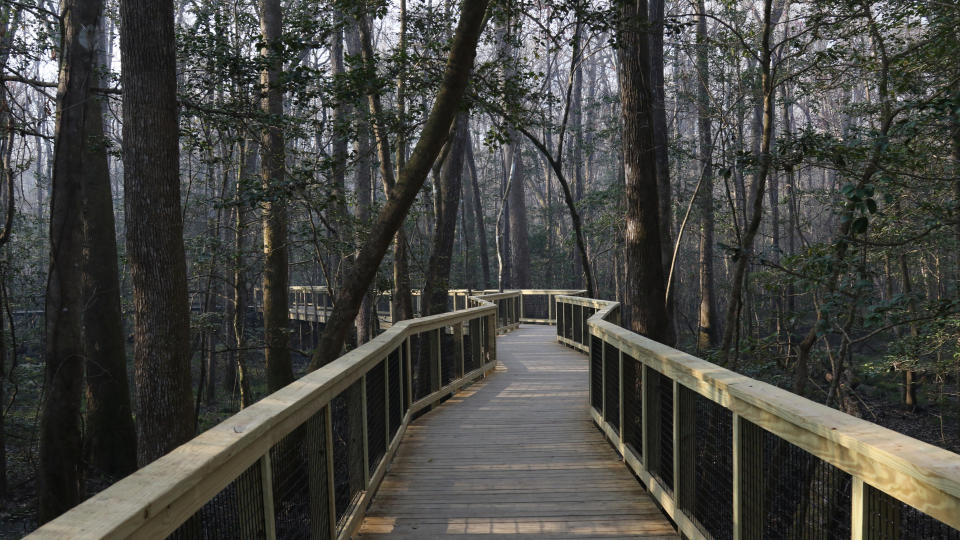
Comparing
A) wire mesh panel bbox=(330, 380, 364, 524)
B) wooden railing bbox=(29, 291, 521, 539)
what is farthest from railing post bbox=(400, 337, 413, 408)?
wire mesh panel bbox=(330, 380, 364, 524)

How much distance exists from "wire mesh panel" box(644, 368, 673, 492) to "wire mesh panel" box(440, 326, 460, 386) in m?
3.69

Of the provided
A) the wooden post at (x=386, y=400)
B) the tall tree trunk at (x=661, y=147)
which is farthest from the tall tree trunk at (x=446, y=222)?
the wooden post at (x=386, y=400)

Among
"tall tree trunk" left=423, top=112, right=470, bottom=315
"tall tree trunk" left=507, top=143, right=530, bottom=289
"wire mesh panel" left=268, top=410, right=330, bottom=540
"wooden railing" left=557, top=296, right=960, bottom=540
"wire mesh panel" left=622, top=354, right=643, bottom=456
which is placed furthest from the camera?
"tall tree trunk" left=507, top=143, right=530, bottom=289

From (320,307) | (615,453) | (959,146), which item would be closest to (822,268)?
(959,146)

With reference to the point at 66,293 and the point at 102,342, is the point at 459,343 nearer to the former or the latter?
the point at 66,293

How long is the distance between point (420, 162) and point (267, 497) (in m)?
4.43

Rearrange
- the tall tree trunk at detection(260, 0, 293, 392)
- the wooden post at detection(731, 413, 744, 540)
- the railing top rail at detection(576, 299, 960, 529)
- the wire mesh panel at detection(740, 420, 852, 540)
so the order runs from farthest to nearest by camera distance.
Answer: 1. the tall tree trunk at detection(260, 0, 293, 392)
2. the wooden post at detection(731, 413, 744, 540)
3. the wire mesh panel at detection(740, 420, 852, 540)
4. the railing top rail at detection(576, 299, 960, 529)

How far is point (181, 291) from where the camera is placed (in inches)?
227

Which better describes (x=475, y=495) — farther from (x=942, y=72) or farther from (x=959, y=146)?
(x=942, y=72)

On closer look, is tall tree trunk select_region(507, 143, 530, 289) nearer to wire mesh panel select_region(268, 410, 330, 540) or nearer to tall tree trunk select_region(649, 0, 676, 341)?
tall tree trunk select_region(649, 0, 676, 341)

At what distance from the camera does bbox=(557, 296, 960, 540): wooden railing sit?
1.81 m

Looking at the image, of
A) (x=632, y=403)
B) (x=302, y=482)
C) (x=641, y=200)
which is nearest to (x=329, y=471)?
(x=302, y=482)

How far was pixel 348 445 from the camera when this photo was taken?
13.0 feet

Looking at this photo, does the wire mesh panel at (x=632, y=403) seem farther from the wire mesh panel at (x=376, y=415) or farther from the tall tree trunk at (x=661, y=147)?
the tall tree trunk at (x=661, y=147)
